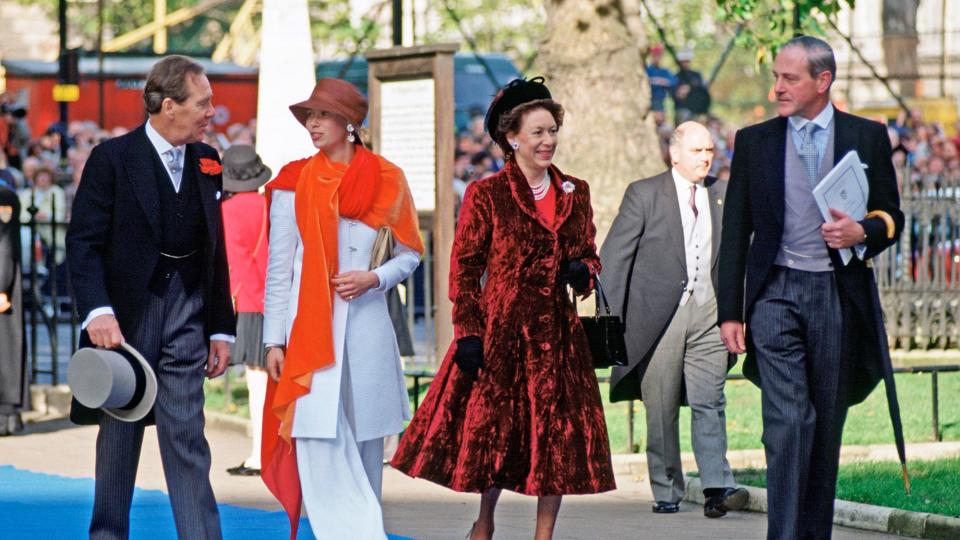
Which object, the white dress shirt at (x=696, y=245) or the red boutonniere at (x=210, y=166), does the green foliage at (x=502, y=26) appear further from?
the red boutonniere at (x=210, y=166)

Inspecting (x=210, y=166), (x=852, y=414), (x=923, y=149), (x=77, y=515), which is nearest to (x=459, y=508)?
(x=77, y=515)

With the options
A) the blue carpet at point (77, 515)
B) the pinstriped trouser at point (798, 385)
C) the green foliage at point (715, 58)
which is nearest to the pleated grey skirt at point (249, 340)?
the blue carpet at point (77, 515)

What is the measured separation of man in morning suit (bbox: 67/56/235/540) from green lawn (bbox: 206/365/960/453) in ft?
16.8

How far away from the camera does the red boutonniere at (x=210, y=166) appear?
689cm

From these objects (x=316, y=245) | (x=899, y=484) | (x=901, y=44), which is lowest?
(x=899, y=484)

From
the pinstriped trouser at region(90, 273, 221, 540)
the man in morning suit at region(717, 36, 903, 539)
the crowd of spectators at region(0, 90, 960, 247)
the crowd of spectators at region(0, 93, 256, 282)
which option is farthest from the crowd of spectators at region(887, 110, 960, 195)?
the pinstriped trouser at region(90, 273, 221, 540)

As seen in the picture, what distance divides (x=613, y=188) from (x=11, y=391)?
5.52m

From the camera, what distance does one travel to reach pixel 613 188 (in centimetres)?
1593

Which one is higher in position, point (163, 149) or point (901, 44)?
point (901, 44)

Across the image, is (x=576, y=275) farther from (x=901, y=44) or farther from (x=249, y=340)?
(x=901, y=44)

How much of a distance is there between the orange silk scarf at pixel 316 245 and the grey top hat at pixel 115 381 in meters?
0.79

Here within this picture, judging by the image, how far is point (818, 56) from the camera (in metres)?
7.14

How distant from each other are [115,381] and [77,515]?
10.6 feet

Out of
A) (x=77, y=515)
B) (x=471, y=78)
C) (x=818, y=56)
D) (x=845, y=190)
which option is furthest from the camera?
(x=471, y=78)
